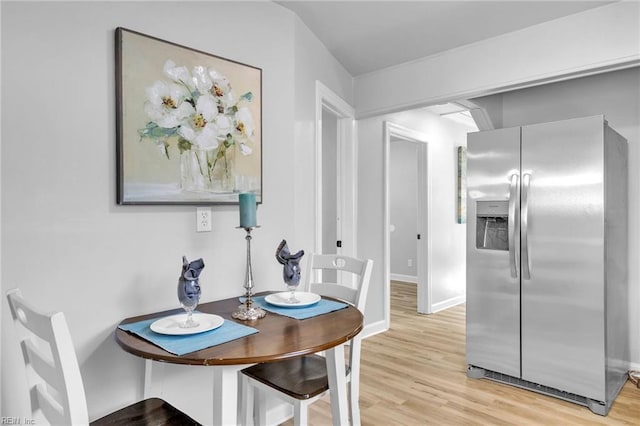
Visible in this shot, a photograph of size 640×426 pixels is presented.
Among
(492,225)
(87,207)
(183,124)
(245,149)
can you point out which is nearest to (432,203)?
(492,225)

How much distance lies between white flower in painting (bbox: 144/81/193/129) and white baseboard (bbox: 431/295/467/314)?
12.5 ft

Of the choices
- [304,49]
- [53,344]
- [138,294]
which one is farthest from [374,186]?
[53,344]

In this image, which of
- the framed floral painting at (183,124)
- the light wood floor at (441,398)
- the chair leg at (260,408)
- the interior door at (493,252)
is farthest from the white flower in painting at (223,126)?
the interior door at (493,252)

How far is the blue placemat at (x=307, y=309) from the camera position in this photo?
1.72 metres

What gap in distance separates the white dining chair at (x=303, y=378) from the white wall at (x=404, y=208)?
4714 mm

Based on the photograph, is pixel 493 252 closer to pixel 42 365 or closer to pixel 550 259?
pixel 550 259

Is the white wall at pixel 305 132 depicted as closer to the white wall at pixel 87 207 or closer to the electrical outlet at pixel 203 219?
the white wall at pixel 87 207

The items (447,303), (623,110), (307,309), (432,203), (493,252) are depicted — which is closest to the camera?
(307,309)

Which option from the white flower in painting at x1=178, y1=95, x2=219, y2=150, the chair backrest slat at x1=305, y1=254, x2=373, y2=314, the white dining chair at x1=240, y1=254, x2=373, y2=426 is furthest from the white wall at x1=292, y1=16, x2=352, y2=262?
the white flower in painting at x1=178, y1=95, x2=219, y2=150

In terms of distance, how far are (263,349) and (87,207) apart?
98 centimetres

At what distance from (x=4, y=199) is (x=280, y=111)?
145 centimetres

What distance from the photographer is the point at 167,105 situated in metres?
1.88

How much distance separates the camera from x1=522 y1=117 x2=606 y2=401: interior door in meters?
2.48

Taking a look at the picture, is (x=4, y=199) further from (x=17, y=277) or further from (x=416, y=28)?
(x=416, y=28)
